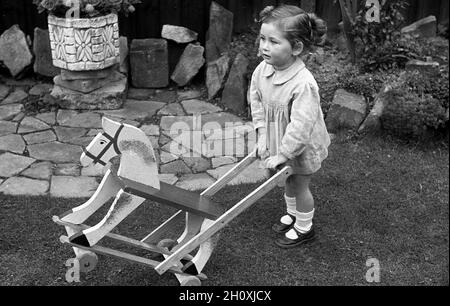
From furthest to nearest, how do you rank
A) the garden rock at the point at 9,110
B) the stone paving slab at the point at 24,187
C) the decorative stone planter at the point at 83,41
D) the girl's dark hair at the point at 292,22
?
the garden rock at the point at 9,110
the decorative stone planter at the point at 83,41
the stone paving slab at the point at 24,187
the girl's dark hair at the point at 292,22

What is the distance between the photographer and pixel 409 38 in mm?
5961

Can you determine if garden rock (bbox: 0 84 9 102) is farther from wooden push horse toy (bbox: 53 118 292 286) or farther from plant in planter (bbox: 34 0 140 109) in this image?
wooden push horse toy (bbox: 53 118 292 286)

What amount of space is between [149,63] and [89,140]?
56.9 inches

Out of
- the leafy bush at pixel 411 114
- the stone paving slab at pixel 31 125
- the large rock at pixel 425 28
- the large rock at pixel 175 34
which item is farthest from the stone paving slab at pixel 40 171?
the large rock at pixel 425 28

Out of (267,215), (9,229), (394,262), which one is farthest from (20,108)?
(394,262)

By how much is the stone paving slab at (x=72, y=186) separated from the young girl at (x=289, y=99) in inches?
59.7

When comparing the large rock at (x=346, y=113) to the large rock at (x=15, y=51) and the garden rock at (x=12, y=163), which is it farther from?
the large rock at (x=15, y=51)

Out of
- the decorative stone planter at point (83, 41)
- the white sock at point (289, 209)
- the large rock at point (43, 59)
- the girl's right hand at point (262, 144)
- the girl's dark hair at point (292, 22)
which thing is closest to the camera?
the girl's dark hair at point (292, 22)

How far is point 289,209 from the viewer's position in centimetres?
399

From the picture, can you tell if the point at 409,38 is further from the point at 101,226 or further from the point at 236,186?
the point at 101,226

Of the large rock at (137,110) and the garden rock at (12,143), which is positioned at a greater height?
the garden rock at (12,143)

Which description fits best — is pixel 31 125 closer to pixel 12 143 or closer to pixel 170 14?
pixel 12 143

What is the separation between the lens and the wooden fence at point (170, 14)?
21.8ft

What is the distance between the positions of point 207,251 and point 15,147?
7.96 feet
